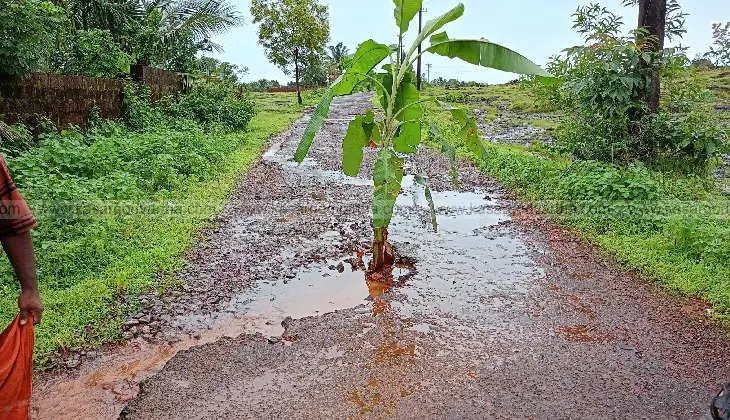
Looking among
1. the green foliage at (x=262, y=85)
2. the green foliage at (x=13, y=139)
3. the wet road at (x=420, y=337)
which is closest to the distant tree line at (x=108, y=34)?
the green foliage at (x=13, y=139)

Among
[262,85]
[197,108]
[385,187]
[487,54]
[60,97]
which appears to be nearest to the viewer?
[385,187]

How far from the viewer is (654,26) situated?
8.59 metres

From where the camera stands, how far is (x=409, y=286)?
17.6 feet

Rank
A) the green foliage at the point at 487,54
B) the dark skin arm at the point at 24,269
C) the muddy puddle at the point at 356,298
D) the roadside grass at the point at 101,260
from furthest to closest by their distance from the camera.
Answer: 1. the green foliage at the point at 487,54
2. the roadside grass at the point at 101,260
3. the muddy puddle at the point at 356,298
4. the dark skin arm at the point at 24,269

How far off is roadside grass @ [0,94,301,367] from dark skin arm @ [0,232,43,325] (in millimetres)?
1497

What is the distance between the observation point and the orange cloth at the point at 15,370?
234 centimetres

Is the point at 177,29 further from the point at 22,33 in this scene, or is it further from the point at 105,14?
the point at 22,33

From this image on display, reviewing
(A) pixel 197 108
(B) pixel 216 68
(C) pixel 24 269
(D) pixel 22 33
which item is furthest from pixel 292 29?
(C) pixel 24 269

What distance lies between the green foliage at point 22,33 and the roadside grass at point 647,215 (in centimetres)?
825

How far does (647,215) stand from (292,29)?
2424 cm

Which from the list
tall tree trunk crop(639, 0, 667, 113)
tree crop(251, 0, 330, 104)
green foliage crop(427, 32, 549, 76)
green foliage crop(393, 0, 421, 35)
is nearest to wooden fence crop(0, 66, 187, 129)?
green foliage crop(393, 0, 421, 35)

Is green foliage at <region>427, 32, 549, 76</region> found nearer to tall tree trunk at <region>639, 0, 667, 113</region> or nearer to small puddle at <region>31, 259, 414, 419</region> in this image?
small puddle at <region>31, 259, 414, 419</region>

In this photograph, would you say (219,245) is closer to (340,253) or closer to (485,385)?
(340,253)

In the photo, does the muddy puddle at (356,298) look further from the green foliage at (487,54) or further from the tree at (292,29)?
the tree at (292,29)
